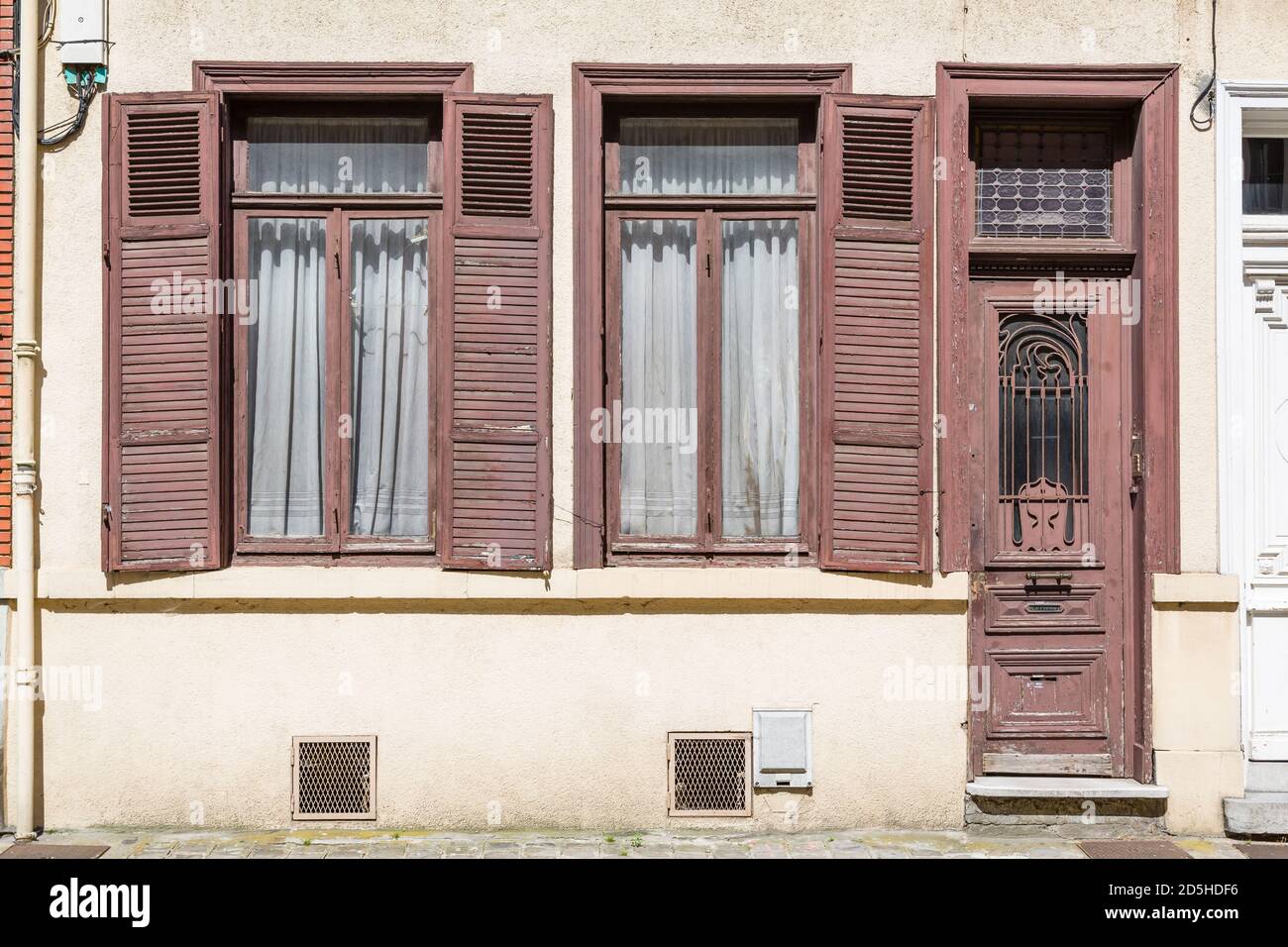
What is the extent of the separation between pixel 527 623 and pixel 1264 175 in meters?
4.58

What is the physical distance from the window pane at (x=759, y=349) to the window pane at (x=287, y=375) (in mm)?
2136

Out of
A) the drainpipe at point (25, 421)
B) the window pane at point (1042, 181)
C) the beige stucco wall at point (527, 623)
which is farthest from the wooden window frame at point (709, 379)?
the drainpipe at point (25, 421)

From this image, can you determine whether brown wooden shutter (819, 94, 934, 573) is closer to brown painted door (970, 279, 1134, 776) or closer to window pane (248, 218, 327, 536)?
brown painted door (970, 279, 1134, 776)

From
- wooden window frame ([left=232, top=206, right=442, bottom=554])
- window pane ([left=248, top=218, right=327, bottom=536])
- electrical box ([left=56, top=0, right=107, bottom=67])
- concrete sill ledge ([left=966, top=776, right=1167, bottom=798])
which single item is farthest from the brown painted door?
electrical box ([left=56, top=0, right=107, bottom=67])

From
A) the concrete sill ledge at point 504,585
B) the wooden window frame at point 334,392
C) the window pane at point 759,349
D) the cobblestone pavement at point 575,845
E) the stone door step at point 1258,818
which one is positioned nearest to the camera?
the cobblestone pavement at point 575,845

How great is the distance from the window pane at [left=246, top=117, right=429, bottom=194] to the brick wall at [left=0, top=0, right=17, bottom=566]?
1.21 metres

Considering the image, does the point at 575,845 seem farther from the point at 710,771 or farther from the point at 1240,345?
the point at 1240,345

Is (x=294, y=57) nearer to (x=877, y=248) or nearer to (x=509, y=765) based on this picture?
(x=877, y=248)

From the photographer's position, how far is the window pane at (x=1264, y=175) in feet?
22.0

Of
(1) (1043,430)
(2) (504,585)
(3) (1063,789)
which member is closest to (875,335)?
(1) (1043,430)

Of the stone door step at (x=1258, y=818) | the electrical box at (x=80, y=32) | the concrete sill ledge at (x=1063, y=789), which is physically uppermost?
the electrical box at (x=80, y=32)

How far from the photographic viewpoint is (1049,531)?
664 centimetres

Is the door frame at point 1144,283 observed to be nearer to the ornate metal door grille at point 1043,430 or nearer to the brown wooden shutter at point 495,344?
the ornate metal door grille at point 1043,430

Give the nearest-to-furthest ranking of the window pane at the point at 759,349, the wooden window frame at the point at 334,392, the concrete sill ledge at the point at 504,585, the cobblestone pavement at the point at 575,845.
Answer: the cobblestone pavement at the point at 575,845, the concrete sill ledge at the point at 504,585, the wooden window frame at the point at 334,392, the window pane at the point at 759,349
